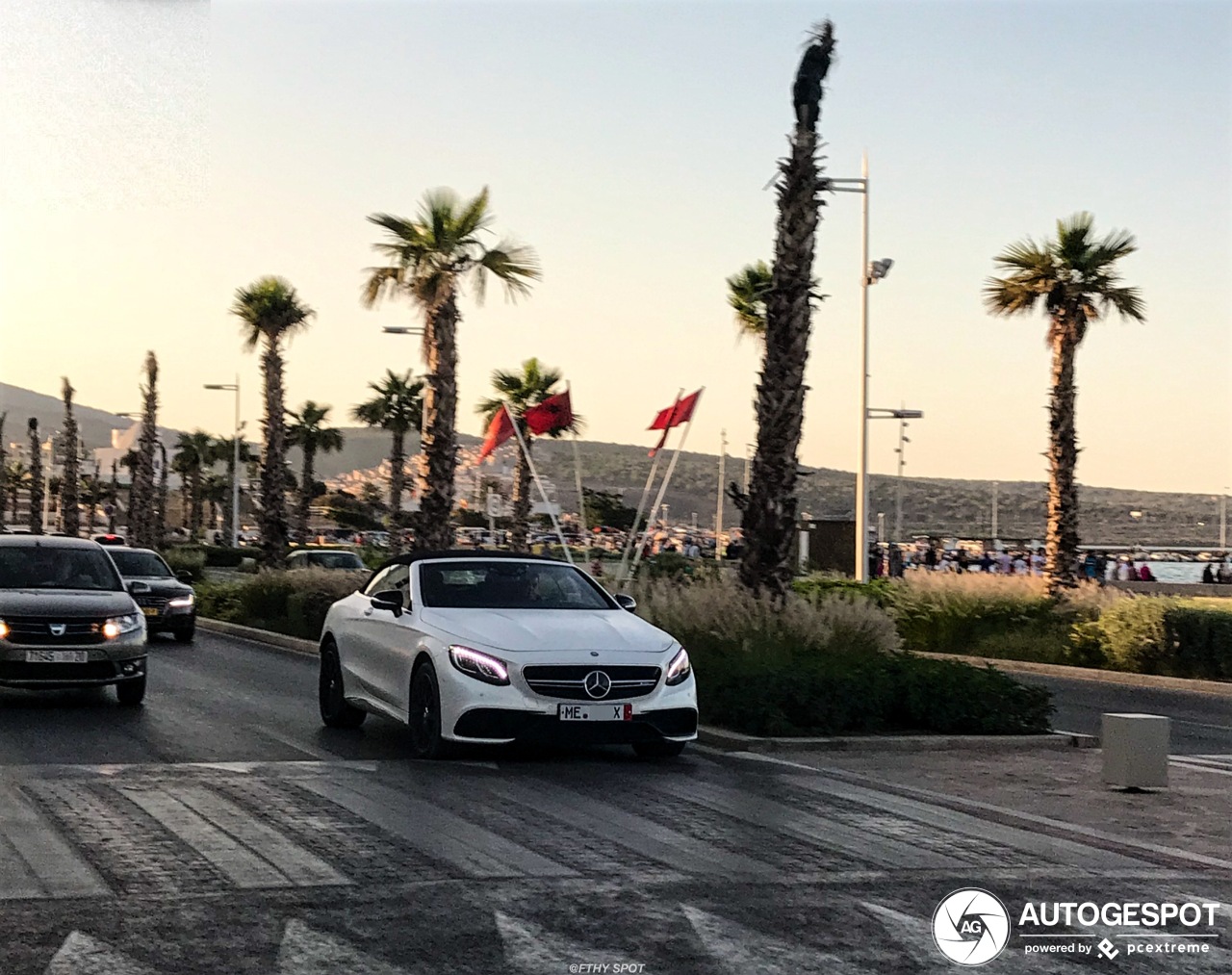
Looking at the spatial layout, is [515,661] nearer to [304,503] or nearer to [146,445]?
[146,445]

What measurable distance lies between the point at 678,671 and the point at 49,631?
636 centimetres

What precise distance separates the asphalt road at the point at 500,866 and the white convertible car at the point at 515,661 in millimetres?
356

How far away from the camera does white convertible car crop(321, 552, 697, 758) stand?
11.7 metres

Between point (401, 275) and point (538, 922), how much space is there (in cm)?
2582

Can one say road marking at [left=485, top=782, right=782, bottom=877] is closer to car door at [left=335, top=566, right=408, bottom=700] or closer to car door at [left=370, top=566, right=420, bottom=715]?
car door at [left=370, top=566, right=420, bottom=715]

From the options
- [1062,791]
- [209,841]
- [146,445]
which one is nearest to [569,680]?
[1062,791]

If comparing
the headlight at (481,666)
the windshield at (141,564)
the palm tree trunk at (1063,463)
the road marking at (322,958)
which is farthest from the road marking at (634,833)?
the palm tree trunk at (1063,463)

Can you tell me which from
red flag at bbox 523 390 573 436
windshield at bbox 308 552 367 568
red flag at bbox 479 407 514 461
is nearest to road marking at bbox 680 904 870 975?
red flag at bbox 523 390 573 436

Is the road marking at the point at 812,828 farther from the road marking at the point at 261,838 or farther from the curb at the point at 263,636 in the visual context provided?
the curb at the point at 263,636

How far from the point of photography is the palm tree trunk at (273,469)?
129ft

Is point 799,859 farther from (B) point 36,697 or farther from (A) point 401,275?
(A) point 401,275

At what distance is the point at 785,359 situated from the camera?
20.1 meters

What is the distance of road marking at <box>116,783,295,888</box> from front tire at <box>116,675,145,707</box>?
537 cm

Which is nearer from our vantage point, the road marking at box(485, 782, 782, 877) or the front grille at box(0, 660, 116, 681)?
the road marking at box(485, 782, 782, 877)
